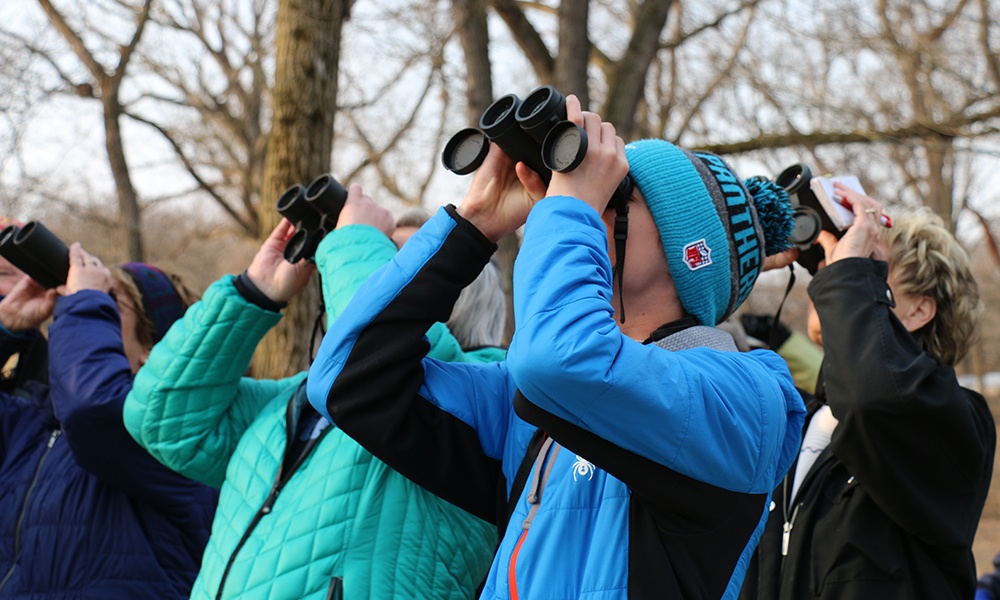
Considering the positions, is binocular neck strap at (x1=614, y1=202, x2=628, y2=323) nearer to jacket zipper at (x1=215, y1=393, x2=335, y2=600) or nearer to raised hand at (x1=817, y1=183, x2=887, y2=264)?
jacket zipper at (x1=215, y1=393, x2=335, y2=600)

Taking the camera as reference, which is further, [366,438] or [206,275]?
[206,275]

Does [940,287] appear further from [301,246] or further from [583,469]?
[301,246]

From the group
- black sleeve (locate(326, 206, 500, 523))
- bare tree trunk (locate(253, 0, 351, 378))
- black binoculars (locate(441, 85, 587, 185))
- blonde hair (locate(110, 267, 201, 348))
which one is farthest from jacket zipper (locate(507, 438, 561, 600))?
bare tree trunk (locate(253, 0, 351, 378))

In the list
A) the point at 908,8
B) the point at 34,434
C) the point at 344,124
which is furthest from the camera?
the point at 344,124

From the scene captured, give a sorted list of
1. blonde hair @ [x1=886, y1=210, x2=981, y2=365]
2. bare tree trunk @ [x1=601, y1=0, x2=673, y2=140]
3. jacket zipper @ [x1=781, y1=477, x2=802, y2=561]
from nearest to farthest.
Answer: jacket zipper @ [x1=781, y1=477, x2=802, y2=561], blonde hair @ [x1=886, y1=210, x2=981, y2=365], bare tree trunk @ [x1=601, y1=0, x2=673, y2=140]

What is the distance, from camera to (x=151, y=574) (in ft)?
8.52

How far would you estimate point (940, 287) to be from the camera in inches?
104

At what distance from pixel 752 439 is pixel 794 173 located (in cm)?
140

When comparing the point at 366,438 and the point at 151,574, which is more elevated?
the point at 366,438

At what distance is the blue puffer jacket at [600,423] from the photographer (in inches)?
50.8

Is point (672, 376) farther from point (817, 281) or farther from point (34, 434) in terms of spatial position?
point (34, 434)

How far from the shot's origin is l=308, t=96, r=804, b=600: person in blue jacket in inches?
51.4

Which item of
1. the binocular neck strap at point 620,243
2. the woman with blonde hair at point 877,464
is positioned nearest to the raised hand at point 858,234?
the woman with blonde hair at point 877,464

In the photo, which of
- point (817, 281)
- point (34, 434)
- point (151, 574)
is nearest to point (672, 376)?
point (817, 281)
